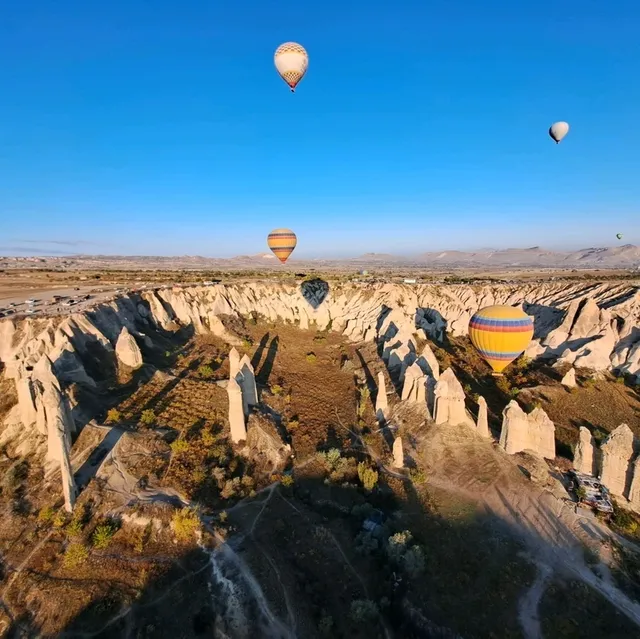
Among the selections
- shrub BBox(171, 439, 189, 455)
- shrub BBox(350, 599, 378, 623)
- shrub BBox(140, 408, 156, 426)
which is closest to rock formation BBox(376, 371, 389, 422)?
shrub BBox(171, 439, 189, 455)

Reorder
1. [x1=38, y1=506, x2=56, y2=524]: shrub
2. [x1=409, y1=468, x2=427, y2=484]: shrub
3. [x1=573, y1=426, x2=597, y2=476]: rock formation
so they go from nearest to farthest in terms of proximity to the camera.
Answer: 1. [x1=38, y1=506, x2=56, y2=524]: shrub
2. [x1=573, y1=426, x2=597, y2=476]: rock formation
3. [x1=409, y1=468, x2=427, y2=484]: shrub

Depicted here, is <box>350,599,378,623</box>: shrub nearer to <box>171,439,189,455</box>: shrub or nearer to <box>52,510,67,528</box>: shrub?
<box>171,439,189,455</box>: shrub

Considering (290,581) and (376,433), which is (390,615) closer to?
(290,581)

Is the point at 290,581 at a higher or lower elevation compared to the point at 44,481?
lower

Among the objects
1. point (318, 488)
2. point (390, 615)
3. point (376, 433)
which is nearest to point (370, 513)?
point (318, 488)

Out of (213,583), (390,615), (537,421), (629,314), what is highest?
(629,314)

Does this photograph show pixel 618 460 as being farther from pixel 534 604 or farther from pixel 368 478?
pixel 368 478

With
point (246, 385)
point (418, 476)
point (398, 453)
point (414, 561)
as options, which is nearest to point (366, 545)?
point (414, 561)
